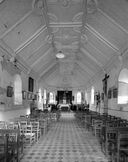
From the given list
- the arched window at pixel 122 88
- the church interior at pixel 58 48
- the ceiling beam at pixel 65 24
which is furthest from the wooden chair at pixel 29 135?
the ceiling beam at pixel 65 24

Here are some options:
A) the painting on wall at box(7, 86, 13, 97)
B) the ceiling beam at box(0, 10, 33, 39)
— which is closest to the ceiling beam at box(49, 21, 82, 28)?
the ceiling beam at box(0, 10, 33, 39)

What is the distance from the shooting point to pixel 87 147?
7.62m

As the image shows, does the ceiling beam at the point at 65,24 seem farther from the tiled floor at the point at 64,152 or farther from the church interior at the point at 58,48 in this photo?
the tiled floor at the point at 64,152

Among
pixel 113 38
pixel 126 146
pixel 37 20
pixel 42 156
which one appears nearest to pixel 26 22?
pixel 37 20

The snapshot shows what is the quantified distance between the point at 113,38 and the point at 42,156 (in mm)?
7175

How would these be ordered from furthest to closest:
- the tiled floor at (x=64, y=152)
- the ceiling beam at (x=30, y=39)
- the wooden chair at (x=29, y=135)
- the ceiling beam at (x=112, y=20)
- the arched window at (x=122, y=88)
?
the arched window at (x=122, y=88), the ceiling beam at (x=30, y=39), the ceiling beam at (x=112, y=20), the wooden chair at (x=29, y=135), the tiled floor at (x=64, y=152)

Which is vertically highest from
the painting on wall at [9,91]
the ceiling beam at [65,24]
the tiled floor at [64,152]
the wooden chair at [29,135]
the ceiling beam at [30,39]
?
the ceiling beam at [65,24]

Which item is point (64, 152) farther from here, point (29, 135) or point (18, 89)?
point (18, 89)

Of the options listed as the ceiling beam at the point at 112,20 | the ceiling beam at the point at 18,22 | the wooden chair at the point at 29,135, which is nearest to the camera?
the wooden chair at the point at 29,135

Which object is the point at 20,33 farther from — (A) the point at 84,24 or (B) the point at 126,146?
(B) the point at 126,146

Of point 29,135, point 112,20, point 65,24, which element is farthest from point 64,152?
point 65,24

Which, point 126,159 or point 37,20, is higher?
point 37,20

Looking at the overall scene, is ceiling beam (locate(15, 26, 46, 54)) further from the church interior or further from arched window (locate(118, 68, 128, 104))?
arched window (locate(118, 68, 128, 104))

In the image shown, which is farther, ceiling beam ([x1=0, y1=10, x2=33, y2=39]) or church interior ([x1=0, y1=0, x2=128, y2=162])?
ceiling beam ([x1=0, y1=10, x2=33, y2=39])
